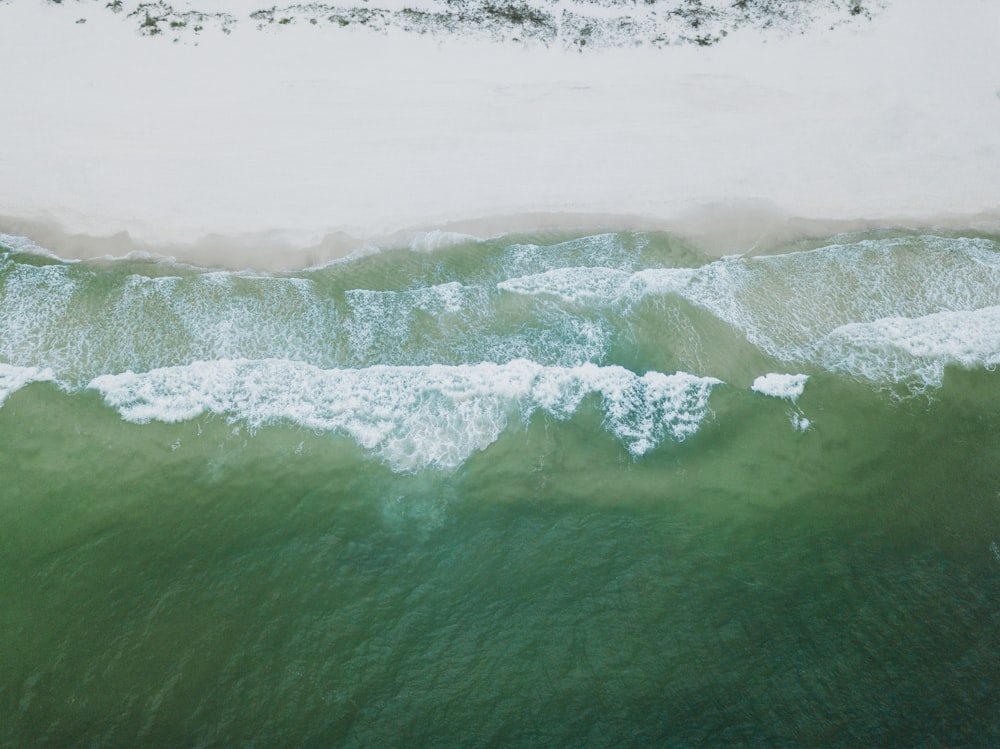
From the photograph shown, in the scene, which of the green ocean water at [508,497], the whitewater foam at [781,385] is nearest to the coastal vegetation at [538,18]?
the green ocean water at [508,497]

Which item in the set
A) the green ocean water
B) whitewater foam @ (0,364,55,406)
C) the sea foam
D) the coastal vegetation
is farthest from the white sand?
the sea foam

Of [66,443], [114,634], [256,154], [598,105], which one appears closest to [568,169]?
[598,105]

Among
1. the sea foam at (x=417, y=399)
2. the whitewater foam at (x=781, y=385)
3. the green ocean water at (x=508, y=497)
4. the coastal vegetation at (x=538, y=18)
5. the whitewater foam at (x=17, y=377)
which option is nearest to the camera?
the green ocean water at (x=508, y=497)

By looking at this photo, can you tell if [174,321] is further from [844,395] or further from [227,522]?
[844,395]

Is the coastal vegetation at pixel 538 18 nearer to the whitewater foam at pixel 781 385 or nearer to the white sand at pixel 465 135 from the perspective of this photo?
the white sand at pixel 465 135

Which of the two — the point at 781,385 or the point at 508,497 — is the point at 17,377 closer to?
the point at 508,497

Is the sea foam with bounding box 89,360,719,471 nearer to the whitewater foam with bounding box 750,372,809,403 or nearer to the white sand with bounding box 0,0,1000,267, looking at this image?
the whitewater foam with bounding box 750,372,809,403
